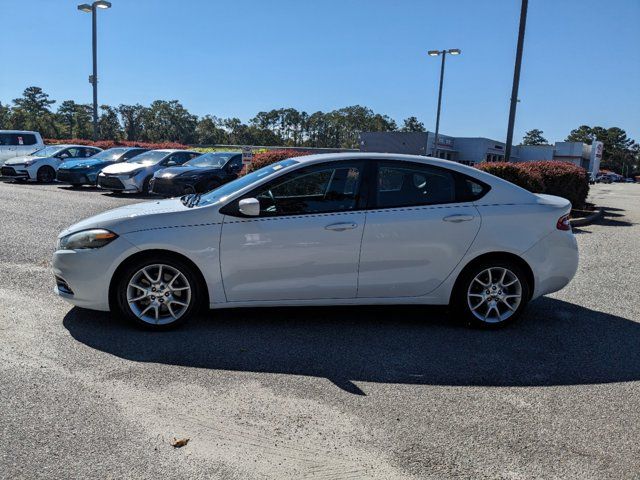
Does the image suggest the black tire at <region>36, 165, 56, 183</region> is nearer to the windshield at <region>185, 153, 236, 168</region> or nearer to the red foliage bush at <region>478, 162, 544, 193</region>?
the windshield at <region>185, 153, 236, 168</region>

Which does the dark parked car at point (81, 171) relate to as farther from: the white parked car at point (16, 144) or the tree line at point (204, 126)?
the tree line at point (204, 126)

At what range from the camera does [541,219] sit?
495cm

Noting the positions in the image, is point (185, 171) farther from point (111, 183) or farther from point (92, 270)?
point (92, 270)

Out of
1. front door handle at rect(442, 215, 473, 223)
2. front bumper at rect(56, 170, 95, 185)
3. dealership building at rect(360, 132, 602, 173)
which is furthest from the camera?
dealership building at rect(360, 132, 602, 173)

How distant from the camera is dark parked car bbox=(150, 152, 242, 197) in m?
14.6

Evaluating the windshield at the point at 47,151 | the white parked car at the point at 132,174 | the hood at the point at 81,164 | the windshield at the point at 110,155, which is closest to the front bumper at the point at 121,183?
the white parked car at the point at 132,174

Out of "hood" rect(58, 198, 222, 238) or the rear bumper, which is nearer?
"hood" rect(58, 198, 222, 238)

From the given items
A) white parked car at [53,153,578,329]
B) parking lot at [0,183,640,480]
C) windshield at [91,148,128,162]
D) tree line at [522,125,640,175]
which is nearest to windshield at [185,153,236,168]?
windshield at [91,148,128,162]

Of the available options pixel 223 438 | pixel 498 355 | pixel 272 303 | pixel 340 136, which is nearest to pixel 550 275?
pixel 498 355

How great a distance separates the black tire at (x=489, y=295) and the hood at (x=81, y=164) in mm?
15791

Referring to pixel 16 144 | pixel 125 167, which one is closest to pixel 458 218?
pixel 125 167

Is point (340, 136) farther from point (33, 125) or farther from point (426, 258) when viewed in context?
point (426, 258)

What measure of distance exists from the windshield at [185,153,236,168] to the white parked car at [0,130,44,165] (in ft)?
30.9

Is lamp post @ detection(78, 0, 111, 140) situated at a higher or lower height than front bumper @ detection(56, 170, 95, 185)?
higher
